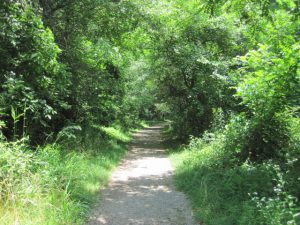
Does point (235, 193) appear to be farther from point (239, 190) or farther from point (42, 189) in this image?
point (42, 189)

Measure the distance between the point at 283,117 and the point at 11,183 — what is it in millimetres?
6414

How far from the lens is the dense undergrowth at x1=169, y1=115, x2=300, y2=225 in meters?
4.47

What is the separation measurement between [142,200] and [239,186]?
7.17ft

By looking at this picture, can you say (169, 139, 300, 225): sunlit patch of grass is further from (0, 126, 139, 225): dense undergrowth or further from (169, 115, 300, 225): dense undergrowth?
(0, 126, 139, 225): dense undergrowth

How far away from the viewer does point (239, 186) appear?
6.14 metres

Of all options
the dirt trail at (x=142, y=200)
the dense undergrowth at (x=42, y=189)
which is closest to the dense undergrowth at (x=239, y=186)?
the dirt trail at (x=142, y=200)

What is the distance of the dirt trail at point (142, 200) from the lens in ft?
19.0

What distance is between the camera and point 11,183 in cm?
495

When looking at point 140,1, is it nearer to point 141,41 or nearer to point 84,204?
point 141,41

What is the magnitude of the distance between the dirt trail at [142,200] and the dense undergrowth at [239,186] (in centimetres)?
35

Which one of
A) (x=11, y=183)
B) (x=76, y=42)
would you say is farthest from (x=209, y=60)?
(x=11, y=183)

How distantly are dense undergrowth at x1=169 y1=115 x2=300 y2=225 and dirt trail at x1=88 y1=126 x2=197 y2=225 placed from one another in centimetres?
35

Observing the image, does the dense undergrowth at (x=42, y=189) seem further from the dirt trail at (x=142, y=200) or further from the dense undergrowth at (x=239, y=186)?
the dense undergrowth at (x=239, y=186)

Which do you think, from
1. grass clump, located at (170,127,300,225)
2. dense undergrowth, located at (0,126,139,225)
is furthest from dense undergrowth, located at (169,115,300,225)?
dense undergrowth, located at (0,126,139,225)
